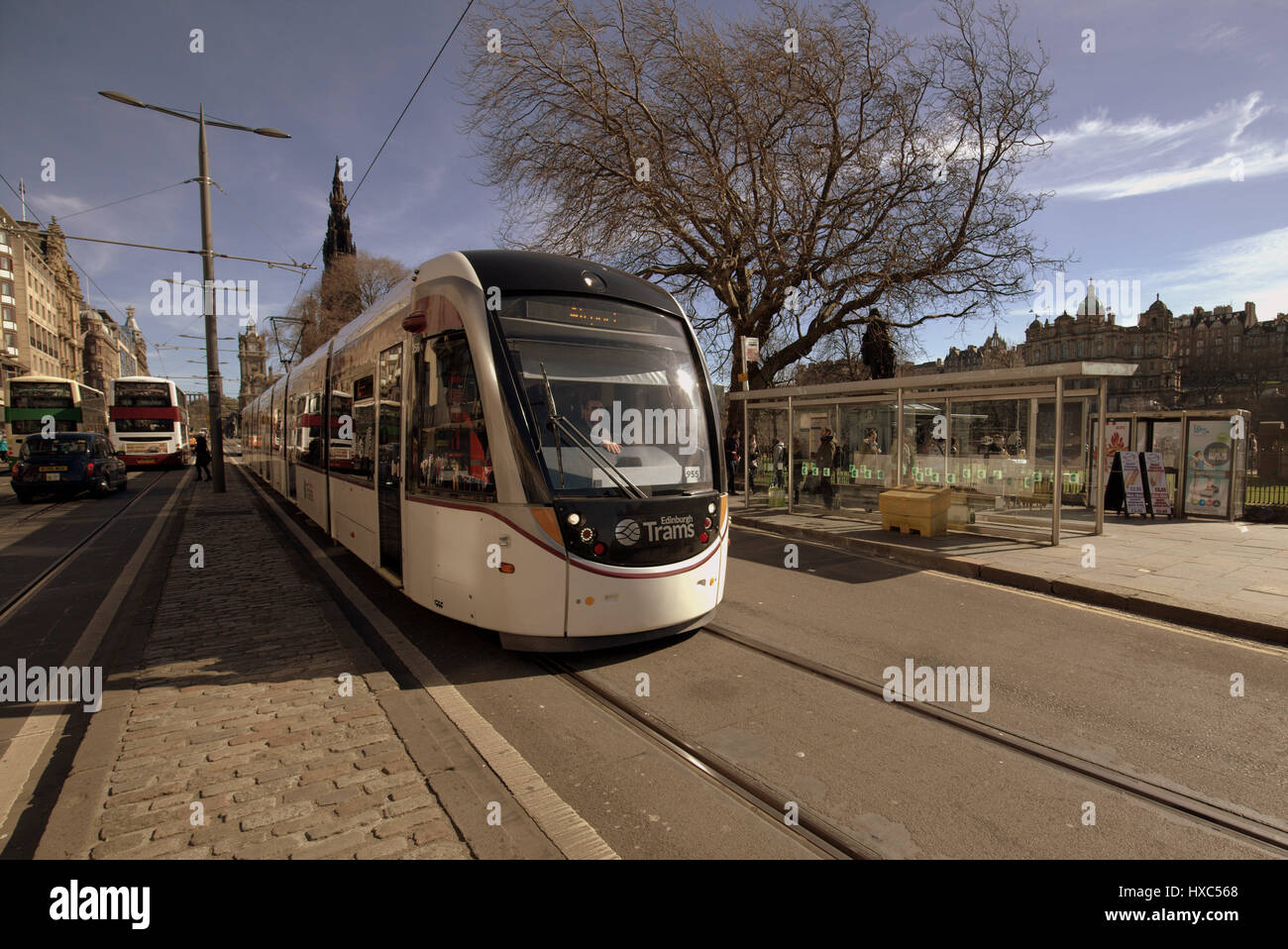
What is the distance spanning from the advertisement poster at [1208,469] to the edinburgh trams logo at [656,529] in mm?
12922

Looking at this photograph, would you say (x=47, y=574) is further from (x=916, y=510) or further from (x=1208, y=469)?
(x=1208, y=469)

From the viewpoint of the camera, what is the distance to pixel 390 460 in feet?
20.8

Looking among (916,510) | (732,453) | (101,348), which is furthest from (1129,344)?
(101,348)

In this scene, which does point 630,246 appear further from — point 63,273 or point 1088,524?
point 63,273

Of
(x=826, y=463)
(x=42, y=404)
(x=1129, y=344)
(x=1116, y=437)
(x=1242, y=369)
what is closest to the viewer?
(x=826, y=463)

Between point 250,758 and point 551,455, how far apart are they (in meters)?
2.51

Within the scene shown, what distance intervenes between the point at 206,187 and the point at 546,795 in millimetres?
20609

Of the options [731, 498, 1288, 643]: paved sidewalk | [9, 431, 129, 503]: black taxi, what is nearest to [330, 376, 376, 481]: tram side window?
[731, 498, 1288, 643]: paved sidewalk

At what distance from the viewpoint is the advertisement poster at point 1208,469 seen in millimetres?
12516

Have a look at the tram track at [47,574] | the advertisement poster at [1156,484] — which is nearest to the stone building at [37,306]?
the tram track at [47,574]

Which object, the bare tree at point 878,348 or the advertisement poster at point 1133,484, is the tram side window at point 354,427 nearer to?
the advertisement poster at point 1133,484

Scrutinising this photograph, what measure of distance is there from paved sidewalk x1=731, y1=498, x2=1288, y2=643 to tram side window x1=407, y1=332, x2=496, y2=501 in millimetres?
6533

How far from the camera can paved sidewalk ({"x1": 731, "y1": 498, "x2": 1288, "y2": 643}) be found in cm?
638

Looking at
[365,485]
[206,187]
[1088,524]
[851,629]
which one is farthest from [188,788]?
[206,187]
